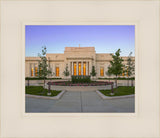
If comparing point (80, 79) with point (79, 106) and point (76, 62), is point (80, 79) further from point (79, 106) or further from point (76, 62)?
point (76, 62)

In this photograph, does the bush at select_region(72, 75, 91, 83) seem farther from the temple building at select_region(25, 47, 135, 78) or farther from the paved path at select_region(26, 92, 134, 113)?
the temple building at select_region(25, 47, 135, 78)

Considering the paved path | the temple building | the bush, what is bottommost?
the paved path

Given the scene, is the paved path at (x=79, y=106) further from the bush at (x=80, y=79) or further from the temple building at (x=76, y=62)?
the temple building at (x=76, y=62)

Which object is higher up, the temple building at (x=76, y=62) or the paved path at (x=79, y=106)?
the temple building at (x=76, y=62)

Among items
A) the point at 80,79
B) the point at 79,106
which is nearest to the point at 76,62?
the point at 80,79

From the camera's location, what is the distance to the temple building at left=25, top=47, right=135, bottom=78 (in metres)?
33.9

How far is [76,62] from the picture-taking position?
34250mm

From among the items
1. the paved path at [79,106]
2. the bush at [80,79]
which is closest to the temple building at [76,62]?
the bush at [80,79]

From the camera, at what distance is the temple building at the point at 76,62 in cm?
3388

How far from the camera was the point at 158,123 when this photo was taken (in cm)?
323

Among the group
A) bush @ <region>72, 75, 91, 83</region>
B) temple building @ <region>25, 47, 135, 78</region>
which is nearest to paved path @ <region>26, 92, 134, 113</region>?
bush @ <region>72, 75, 91, 83</region>

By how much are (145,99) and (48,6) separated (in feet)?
14.6

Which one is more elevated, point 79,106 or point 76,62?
point 76,62

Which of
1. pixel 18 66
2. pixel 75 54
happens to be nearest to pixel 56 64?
pixel 75 54
